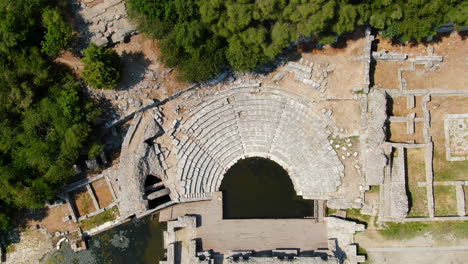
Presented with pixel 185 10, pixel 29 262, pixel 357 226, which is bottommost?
pixel 29 262

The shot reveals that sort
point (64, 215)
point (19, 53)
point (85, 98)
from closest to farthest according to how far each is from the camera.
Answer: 1. point (19, 53)
2. point (85, 98)
3. point (64, 215)

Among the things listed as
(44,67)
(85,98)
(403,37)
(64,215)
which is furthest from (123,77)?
(403,37)

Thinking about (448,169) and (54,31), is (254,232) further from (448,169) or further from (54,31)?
(54,31)

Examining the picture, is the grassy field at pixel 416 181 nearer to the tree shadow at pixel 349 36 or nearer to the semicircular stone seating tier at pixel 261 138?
the semicircular stone seating tier at pixel 261 138

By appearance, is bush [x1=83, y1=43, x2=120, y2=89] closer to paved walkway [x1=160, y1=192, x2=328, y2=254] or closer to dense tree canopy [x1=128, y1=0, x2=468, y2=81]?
dense tree canopy [x1=128, y1=0, x2=468, y2=81]

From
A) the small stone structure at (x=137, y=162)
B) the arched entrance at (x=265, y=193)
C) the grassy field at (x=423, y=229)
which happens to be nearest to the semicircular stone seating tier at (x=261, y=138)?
the arched entrance at (x=265, y=193)

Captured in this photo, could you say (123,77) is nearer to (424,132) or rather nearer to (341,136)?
(341,136)
